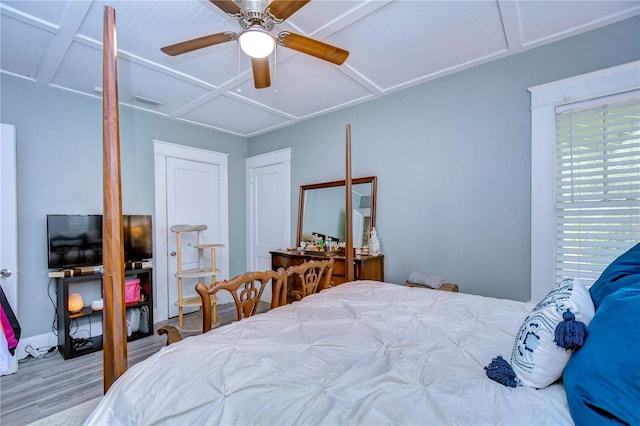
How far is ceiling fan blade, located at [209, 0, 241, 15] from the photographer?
1.46m

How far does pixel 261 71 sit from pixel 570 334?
6.92ft

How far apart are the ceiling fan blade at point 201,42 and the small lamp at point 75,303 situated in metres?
2.62

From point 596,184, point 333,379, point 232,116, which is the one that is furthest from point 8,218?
point 596,184

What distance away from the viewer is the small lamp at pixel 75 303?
287 centimetres

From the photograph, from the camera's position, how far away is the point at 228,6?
1504 millimetres

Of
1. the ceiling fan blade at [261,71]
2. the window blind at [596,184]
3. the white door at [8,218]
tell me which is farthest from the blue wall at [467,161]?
the white door at [8,218]

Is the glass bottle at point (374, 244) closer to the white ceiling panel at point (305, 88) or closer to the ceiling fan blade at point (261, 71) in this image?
the white ceiling panel at point (305, 88)

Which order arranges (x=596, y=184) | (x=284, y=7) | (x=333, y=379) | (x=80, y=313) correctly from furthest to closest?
(x=80, y=313), (x=596, y=184), (x=284, y=7), (x=333, y=379)

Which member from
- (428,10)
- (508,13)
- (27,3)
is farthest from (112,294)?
(508,13)

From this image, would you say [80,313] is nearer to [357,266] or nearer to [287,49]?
[357,266]

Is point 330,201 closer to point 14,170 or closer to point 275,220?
point 275,220

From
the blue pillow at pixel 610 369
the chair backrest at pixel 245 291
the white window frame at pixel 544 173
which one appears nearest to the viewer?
the blue pillow at pixel 610 369

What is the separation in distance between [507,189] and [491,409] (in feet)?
7.17

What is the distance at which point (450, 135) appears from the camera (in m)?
2.79
